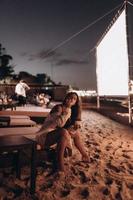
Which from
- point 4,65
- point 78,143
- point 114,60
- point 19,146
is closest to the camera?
point 19,146

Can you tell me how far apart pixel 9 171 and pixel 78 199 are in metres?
1.63

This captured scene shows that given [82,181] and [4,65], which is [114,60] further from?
[4,65]

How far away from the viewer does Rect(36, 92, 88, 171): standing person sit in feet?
14.3

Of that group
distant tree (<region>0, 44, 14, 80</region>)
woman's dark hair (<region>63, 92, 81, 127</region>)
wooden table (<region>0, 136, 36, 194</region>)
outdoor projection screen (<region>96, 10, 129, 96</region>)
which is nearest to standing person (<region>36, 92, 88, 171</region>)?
woman's dark hair (<region>63, 92, 81, 127</region>)

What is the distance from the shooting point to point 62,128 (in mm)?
4418

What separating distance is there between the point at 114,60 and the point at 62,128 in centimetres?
503

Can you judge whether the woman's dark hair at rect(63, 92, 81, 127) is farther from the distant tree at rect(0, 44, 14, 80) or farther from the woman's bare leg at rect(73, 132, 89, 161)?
the distant tree at rect(0, 44, 14, 80)

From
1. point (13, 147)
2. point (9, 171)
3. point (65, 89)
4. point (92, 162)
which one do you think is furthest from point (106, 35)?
point (65, 89)

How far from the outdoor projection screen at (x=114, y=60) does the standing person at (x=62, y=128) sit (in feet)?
10.6

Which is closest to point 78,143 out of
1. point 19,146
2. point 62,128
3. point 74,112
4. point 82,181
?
point 74,112

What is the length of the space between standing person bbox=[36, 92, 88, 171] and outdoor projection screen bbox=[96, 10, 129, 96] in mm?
3236

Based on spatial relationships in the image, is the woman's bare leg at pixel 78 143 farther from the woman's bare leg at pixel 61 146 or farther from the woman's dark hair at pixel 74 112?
the woman's bare leg at pixel 61 146

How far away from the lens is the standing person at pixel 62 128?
171 inches

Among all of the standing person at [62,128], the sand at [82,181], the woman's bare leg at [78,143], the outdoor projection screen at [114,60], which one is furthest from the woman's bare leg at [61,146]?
the outdoor projection screen at [114,60]
